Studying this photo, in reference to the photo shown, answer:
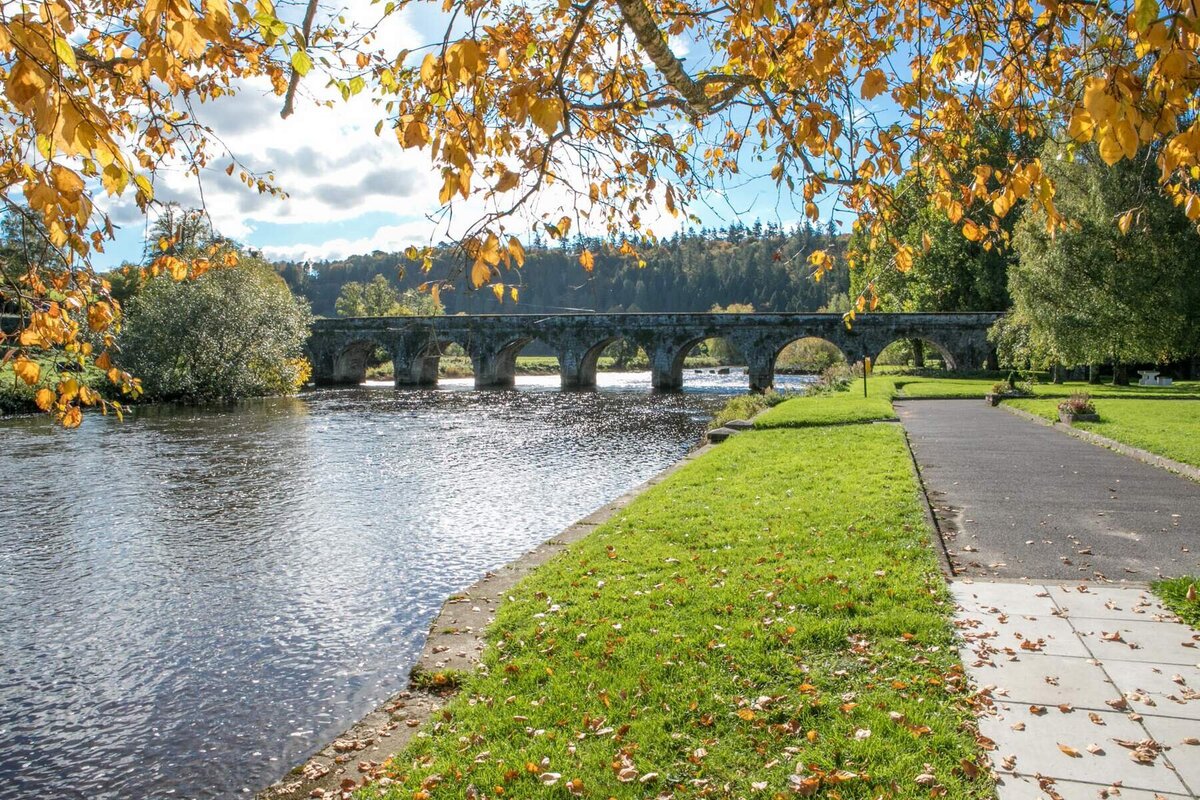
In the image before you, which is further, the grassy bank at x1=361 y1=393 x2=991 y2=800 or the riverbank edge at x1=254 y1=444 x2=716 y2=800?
the riverbank edge at x1=254 y1=444 x2=716 y2=800

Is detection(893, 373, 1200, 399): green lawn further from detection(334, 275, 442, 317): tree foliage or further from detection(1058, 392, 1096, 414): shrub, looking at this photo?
detection(334, 275, 442, 317): tree foliage

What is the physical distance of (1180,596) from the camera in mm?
6469

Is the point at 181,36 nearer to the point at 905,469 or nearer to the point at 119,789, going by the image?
the point at 119,789

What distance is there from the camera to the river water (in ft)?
20.5

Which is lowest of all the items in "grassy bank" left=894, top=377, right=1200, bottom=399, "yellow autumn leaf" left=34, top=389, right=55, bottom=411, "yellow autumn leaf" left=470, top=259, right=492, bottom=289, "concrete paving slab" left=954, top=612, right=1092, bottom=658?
"concrete paving slab" left=954, top=612, right=1092, bottom=658

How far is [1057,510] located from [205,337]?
120 feet

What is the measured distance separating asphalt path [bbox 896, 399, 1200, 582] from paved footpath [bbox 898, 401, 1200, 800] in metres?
0.03

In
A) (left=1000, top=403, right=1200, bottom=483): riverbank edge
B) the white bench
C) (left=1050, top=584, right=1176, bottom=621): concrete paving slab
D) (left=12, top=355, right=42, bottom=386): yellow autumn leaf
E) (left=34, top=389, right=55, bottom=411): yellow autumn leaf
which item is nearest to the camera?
(left=12, top=355, right=42, bottom=386): yellow autumn leaf

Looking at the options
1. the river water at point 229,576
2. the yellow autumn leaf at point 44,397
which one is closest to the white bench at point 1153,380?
the river water at point 229,576

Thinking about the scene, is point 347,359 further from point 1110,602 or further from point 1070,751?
point 1070,751

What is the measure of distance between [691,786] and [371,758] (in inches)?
85.4

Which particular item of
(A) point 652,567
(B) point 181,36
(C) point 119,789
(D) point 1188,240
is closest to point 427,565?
(A) point 652,567

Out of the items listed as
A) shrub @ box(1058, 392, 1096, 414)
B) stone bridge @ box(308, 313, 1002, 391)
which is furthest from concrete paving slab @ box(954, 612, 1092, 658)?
stone bridge @ box(308, 313, 1002, 391)

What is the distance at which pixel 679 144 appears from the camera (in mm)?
6730
